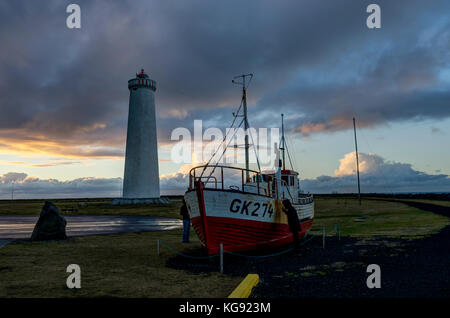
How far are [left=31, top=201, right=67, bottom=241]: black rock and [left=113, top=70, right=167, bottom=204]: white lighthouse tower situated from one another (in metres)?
31.8

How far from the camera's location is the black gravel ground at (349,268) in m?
7.94

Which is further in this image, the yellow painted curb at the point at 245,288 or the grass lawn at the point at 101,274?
the grass lawn at the point at 101,274

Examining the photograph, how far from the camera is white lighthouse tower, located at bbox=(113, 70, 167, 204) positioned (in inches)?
1929

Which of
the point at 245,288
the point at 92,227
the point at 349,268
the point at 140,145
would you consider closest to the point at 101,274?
the point at 245,288

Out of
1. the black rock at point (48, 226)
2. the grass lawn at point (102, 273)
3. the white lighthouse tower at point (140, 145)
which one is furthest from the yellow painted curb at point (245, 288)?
the white lighthouse tower at point (140, 145)

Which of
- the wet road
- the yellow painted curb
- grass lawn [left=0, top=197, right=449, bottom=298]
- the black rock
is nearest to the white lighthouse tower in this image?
the wet road

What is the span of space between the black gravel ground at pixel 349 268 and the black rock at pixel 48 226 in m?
8.01

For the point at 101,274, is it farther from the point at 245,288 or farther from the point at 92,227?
the point at 92,227

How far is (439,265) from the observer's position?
34.2ft

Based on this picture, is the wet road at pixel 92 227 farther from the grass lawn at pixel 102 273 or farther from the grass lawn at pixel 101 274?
the grass lawn at pixel 101 274

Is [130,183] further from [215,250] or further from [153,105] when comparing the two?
[215,250]

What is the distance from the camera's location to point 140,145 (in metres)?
48.9

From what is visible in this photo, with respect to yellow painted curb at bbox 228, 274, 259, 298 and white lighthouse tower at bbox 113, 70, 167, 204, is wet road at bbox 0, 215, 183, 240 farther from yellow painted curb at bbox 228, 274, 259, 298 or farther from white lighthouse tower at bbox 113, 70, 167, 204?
white lighthouse tower at bbox 113, 70, 167, 204
